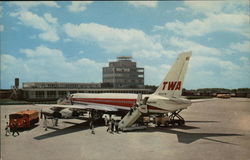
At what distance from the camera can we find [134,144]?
998 inches

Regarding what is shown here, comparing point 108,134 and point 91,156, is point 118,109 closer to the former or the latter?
point 108,134

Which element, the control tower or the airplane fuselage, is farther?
the control tower

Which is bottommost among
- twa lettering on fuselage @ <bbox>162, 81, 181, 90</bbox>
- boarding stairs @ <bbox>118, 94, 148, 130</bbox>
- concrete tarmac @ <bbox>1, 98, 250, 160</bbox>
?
concrete tarmac @ <bbox>1, 98, 250, 160</bbox>

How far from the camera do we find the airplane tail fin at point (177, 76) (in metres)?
31.9

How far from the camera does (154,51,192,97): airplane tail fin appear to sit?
31875 millimetres

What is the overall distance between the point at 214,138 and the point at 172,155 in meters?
9.51

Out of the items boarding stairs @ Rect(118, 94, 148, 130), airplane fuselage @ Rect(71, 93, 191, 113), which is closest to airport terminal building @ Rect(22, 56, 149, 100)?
airplane fuselage @ Rect(71, 93, 191, 113)

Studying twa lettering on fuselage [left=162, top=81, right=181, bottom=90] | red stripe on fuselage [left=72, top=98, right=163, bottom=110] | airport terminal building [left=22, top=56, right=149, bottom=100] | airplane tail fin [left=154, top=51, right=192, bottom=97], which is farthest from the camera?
airport terminal building [left=22, top=56, right=149, bottom=100]

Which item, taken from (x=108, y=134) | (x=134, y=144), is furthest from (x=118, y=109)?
(x=134, y=144)

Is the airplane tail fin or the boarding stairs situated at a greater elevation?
the airplane tail fin

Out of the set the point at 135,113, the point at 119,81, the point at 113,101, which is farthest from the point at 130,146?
the point at 119,81

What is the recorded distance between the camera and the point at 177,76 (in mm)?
32281

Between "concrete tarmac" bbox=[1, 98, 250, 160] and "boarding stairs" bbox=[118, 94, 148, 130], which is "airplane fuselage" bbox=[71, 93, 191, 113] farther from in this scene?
"concrete tarmac" bbox=[1, 98, 250, 160]

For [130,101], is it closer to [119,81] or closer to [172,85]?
[172,85]
